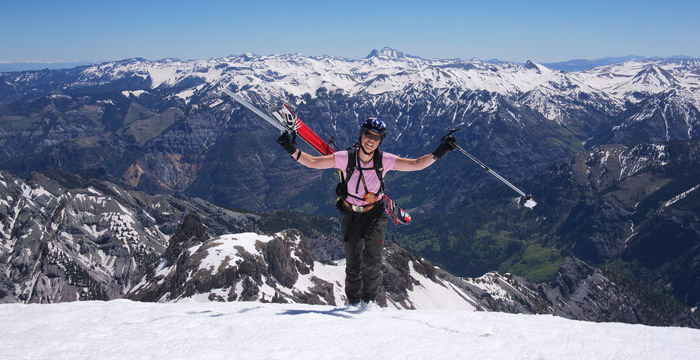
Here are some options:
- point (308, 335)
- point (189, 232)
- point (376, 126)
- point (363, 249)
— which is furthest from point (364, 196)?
point (189, 232)

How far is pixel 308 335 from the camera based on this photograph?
9.50 m

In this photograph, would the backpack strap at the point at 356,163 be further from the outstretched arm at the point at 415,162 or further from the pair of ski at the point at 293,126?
the pair of ski at the point at 293,126

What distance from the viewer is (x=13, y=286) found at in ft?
636

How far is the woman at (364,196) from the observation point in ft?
41.8

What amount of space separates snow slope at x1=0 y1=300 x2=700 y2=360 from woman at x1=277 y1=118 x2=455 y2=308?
1644 millimetres

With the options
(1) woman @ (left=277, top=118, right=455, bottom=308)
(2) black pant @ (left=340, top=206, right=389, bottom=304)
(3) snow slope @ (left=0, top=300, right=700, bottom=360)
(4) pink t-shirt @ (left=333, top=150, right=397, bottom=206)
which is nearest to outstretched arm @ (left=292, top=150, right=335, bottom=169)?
(1) woman @ (left=277, top=118, right=455, bottom=308)

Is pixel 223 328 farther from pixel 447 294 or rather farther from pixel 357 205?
pixel 447 294

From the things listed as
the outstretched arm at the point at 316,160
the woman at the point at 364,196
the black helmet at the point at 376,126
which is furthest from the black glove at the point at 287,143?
the black helmet at the point at 376,126

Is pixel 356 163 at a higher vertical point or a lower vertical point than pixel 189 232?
higher

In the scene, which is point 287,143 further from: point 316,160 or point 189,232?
point 189,232

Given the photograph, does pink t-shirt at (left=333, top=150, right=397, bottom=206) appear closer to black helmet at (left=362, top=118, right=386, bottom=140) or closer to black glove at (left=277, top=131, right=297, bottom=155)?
black helmet at (left=362, top=118, right=386, bottom=140)

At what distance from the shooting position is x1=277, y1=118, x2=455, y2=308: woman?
41.8 ft

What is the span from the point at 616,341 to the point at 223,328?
9.12 metres

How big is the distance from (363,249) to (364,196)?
1797mm
